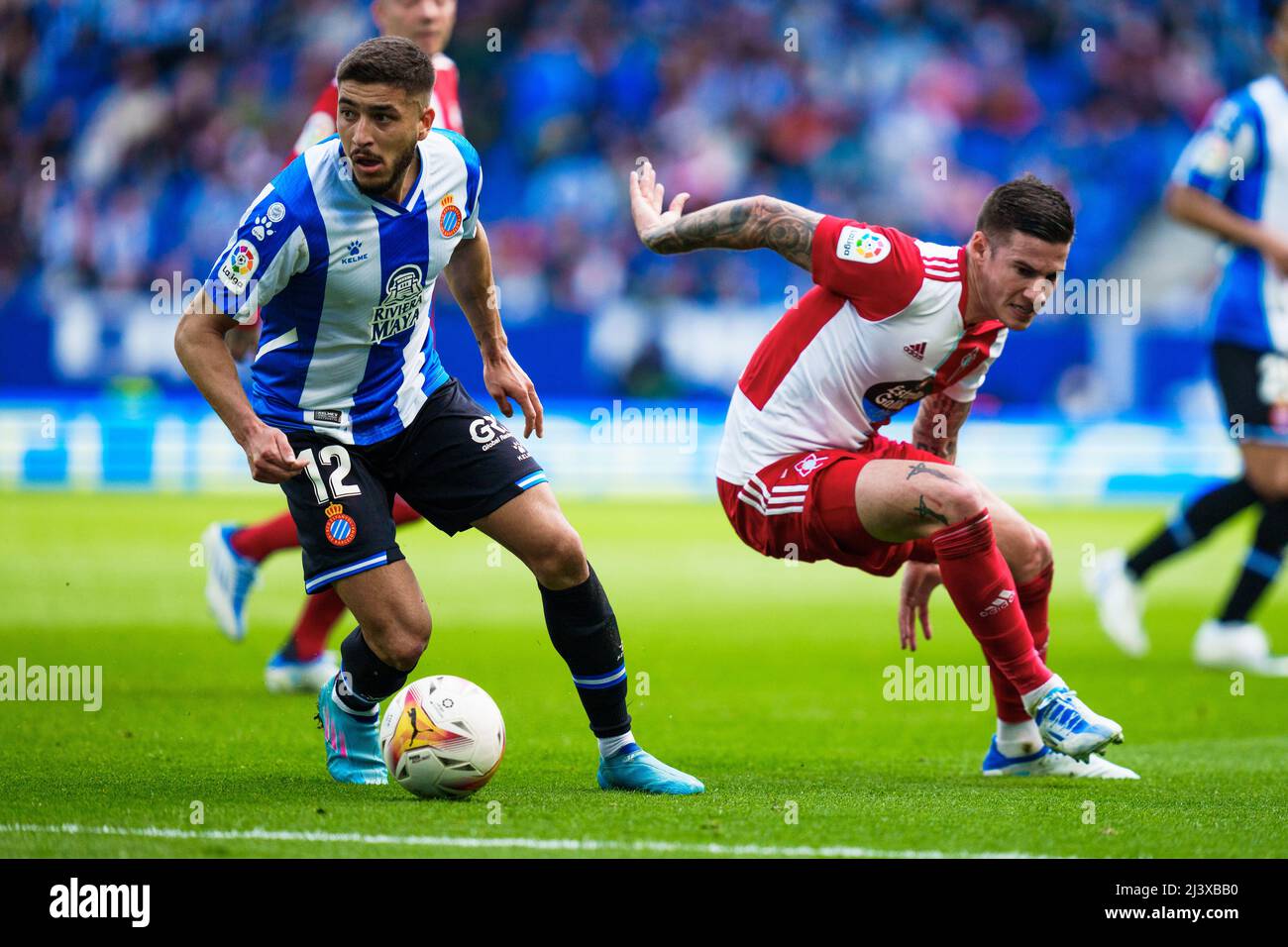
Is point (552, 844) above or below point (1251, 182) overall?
below

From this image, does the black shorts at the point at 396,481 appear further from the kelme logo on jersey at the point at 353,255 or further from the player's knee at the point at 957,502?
the player's knee at the point at 957,502

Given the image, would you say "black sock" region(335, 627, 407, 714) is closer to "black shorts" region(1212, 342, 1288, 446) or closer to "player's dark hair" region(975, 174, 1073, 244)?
"player's dark hair" region(975, 174, 1073, 244)

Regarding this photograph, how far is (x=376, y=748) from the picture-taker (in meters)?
5.36

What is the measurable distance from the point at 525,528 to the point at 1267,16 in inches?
207

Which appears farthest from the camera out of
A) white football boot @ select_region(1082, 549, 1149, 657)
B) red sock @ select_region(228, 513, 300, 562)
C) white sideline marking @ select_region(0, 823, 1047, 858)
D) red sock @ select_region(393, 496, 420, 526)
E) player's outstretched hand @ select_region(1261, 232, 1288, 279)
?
white football boot @ select_region(1082, 549, 1149, 657)

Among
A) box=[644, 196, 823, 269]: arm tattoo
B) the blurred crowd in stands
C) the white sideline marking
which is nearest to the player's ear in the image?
box=[644, 196, 823, 269]: arm tattoo

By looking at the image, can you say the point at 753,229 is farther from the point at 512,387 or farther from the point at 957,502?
the point at 957,502

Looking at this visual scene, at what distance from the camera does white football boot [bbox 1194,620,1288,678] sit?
8336mm

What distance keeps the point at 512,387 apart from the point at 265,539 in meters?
2.65

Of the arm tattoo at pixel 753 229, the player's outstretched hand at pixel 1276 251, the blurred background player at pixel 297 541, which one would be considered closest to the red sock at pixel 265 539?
the blurred background player at pixel 297 541

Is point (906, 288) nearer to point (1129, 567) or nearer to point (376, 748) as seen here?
point (376, 748)

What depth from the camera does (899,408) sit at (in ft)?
18.9

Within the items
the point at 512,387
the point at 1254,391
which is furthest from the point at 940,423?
the point at 1254,391

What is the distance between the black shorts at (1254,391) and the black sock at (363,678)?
4.92 metres
